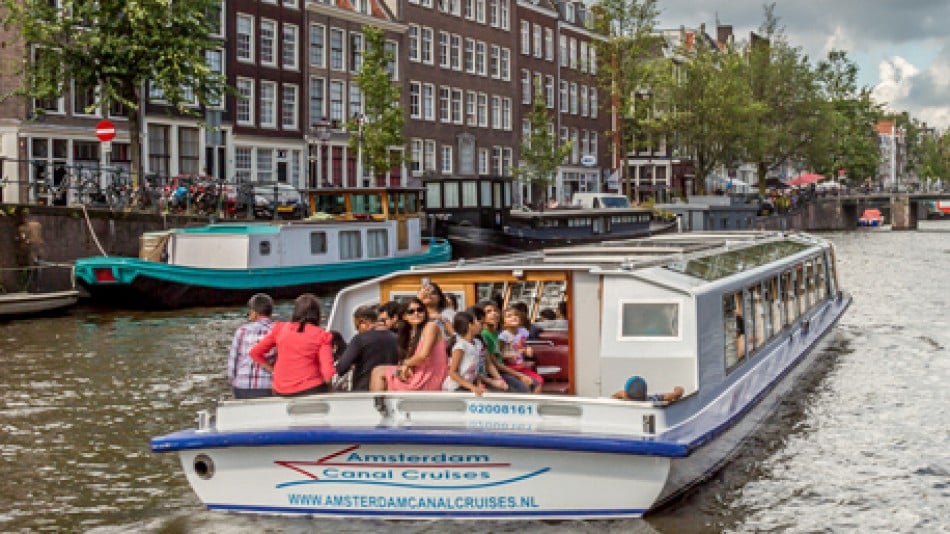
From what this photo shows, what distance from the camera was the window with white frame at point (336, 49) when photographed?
53.7 meters

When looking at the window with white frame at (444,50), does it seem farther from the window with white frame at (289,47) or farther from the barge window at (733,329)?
the barge window at (733,329)

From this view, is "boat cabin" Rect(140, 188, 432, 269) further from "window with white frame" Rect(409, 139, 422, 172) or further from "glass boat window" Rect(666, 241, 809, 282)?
"window with white frame" Rect(409, 139, 422, 172)

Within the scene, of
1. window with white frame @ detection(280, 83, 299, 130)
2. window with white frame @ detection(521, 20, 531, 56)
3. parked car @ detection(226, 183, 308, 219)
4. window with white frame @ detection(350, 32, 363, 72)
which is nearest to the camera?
parked car @ detection(226, 183, 308, 219)

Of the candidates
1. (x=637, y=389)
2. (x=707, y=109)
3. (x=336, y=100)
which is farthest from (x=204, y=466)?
(x=707, y=109)

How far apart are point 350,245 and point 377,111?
1532 cm

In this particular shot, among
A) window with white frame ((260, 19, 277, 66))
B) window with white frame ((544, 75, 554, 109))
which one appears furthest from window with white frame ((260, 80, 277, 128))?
window with white frame ((544, 75, 554, 109))

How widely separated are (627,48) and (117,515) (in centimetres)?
5446

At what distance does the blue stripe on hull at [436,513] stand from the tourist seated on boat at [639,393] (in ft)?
Result: 2.82

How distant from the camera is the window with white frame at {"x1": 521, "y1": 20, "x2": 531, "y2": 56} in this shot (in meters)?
72.4

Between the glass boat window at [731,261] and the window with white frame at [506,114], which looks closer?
the glass boat window at [731,261]

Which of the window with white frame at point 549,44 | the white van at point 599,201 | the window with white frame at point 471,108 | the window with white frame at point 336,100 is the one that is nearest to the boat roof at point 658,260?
the window with white frame at point 336,100

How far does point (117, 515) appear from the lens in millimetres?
11148

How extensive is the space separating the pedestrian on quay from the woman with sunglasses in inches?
40.2

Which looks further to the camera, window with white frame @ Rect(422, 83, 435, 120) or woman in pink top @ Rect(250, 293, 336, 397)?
window with white frame @ Rect(422, 83, 435, 120)
